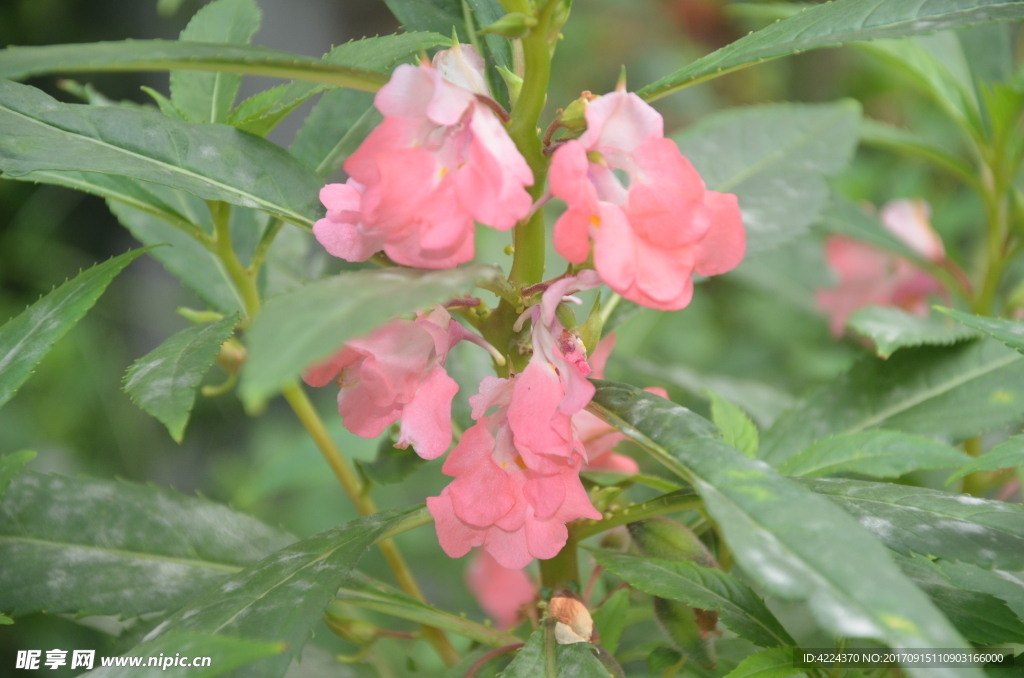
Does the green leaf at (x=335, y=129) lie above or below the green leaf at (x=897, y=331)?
above

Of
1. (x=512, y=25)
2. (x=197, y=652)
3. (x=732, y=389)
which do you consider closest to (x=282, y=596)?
(x=197, y=652)

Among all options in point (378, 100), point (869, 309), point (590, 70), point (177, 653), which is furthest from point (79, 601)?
point (590, 70)

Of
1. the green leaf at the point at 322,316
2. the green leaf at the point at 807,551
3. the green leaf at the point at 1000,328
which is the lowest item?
the green leaf at the point at 807,551

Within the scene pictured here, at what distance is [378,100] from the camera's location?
0.50 m

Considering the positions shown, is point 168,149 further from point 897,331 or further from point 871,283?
point 871,283

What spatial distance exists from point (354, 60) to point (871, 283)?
1.05 m

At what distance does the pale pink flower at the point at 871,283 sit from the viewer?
133 cm

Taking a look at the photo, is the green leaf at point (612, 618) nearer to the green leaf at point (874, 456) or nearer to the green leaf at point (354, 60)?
the green leaf at point (874, 456)

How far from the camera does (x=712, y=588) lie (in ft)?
2.11

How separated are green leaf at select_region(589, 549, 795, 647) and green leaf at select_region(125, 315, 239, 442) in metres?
0.34

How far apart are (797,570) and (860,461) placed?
13.7 inches

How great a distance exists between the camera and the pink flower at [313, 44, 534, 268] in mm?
479

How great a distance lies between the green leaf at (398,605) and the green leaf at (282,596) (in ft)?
0.23

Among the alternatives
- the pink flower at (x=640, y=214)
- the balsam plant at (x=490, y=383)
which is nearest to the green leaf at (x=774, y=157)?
the balsam plant at (x=490, y=383)
